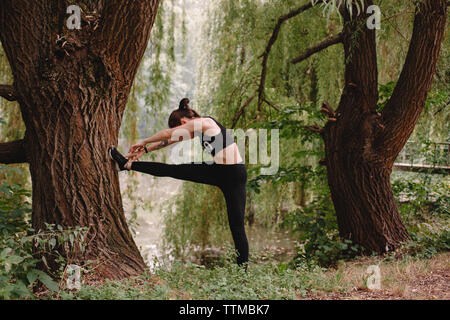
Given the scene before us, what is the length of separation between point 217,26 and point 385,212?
3189mm

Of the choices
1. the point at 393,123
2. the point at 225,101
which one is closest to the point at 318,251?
the point at 393,123

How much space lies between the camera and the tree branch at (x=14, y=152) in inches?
113

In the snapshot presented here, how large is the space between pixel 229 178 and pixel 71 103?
115cm

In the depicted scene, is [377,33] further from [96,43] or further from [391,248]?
[96,43]

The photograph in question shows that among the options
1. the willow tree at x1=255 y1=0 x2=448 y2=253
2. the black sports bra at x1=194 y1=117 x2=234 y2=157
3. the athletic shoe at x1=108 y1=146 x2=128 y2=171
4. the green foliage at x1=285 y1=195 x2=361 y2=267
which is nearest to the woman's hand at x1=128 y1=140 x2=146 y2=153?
the athletic shoe at x1=108 y1=146 x2=128 y2=171

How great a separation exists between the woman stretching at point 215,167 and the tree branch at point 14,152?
2.16ft

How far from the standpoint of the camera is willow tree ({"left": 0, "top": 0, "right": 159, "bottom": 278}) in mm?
2684

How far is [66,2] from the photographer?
2717 mm

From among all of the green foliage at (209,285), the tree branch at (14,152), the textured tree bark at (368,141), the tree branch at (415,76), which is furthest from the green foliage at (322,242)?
the tree branch at (14,152)

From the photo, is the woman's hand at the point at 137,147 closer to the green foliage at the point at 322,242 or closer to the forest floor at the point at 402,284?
the forest floor at the point at 402,284

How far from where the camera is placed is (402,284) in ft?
8.90

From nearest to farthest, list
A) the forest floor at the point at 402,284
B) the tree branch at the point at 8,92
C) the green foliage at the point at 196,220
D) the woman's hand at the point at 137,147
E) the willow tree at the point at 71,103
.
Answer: the forest floor at the point at 402,284
the willow tree at the point at 71,103
the tree branch at the point at 8,92
the woman's hand at the point at 137,147
the green foliage at the point at 196,220

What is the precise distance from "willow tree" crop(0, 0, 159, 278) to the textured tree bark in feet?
7.29

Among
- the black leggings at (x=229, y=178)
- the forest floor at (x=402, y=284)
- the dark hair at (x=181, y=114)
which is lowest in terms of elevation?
the forest floor at (x=402, y=284)
